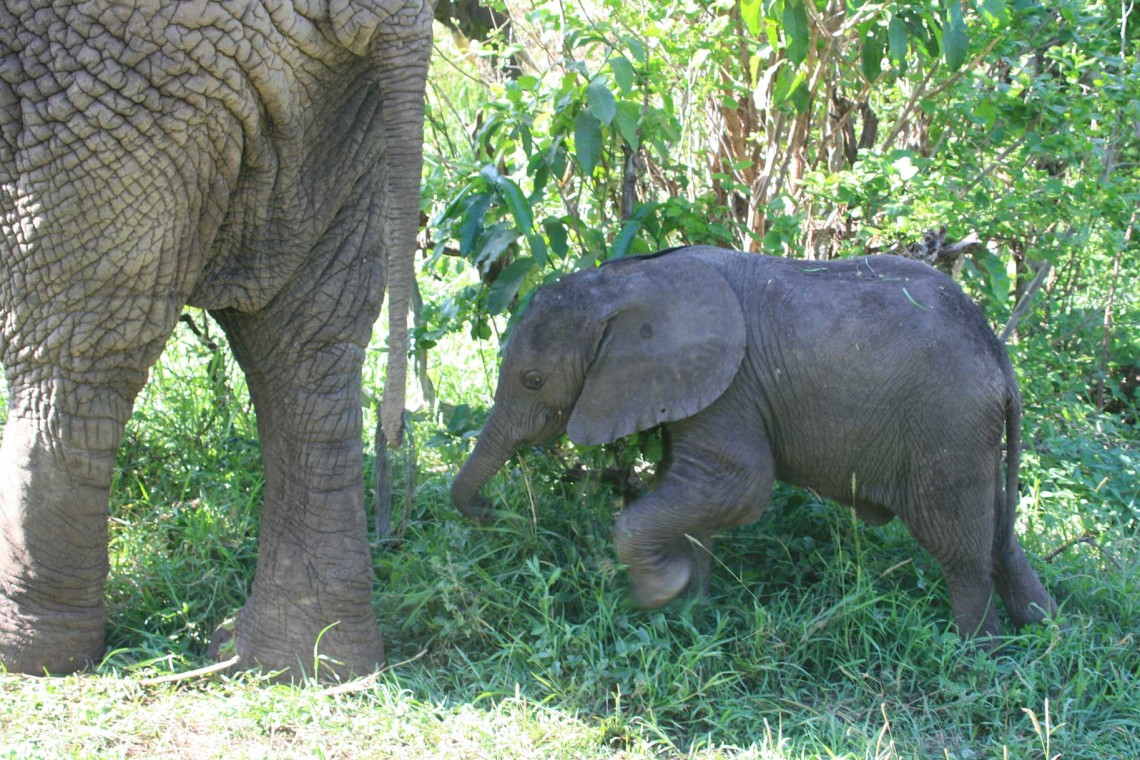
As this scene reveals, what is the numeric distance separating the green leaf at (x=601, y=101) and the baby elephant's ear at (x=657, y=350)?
0.59m

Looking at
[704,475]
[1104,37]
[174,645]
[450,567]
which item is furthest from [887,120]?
[174,645]

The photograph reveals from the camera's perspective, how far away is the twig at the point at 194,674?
380cm

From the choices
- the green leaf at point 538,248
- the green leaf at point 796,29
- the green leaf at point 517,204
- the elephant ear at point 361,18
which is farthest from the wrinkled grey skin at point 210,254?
the green leaf at point 796,29

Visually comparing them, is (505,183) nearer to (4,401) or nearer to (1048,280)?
(4,401)

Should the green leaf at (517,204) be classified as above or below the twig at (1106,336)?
above

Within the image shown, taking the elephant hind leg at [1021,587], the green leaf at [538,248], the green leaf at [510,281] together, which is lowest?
the elephant hind leg at [1021,587]

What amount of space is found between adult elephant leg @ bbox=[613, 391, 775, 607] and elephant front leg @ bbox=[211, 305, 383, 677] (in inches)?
31.3

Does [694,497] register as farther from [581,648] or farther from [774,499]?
[774,499]

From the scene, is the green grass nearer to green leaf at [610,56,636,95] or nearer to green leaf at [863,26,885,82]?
Result: green leaf at [610,56,636,95]

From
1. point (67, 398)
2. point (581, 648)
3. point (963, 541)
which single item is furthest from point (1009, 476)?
point (67, 398)

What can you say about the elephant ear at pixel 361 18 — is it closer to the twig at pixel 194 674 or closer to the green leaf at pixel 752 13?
the green leaf at pixel 752 13

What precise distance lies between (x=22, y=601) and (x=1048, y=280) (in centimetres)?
500

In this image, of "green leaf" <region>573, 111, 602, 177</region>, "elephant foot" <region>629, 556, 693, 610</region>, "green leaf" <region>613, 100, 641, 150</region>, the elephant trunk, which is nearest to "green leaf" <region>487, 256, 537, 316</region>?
"green leaf" <region>573, 111, 602, 177</region>

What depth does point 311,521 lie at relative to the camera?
3.93 meters
